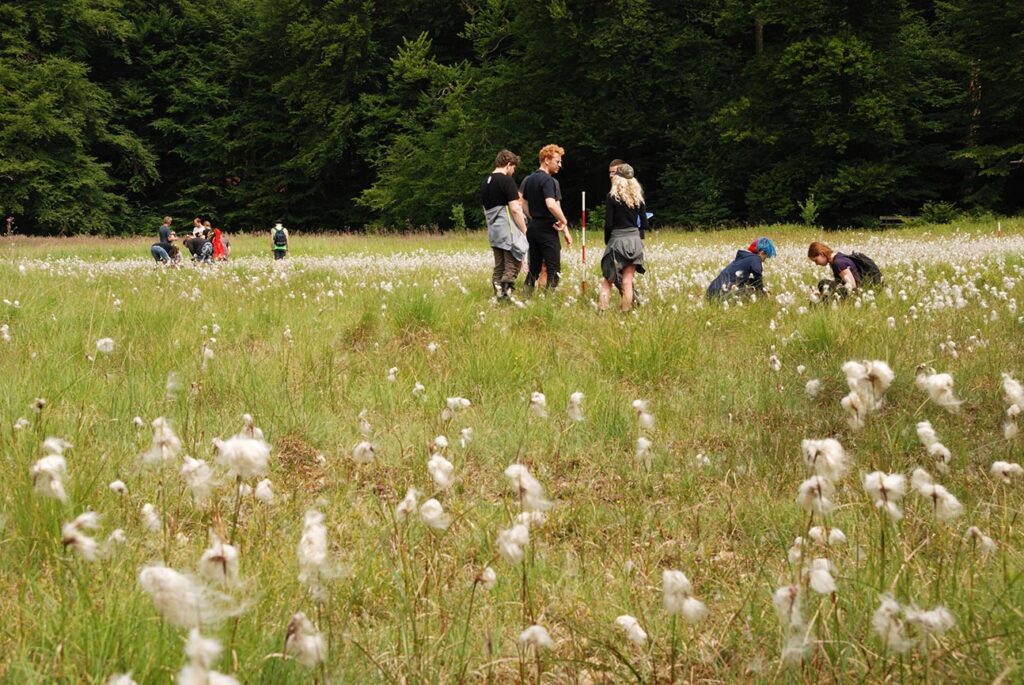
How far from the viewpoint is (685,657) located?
7.19ft

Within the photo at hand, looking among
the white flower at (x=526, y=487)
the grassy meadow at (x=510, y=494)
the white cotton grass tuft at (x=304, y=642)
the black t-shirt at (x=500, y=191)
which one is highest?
the black t-shirt at (x=500, y=191)

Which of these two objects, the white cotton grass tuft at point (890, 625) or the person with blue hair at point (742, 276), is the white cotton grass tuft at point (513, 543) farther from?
the person with blue hair at point (742, 276)

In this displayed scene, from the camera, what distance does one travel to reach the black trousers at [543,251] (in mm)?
10133

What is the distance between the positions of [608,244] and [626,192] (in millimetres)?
590

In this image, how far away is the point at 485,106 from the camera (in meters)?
41.2

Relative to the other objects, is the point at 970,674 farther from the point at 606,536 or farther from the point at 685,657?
the point at 606,536

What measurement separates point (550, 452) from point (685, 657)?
2.08 m

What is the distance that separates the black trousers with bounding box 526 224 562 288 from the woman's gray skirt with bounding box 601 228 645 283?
116 centimetres

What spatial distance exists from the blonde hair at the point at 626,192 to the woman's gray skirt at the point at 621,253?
0.29m

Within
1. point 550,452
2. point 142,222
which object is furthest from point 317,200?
point 550,452

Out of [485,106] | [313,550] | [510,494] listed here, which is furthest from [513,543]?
[485,106]

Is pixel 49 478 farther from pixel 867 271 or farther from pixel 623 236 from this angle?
pixel 867 271

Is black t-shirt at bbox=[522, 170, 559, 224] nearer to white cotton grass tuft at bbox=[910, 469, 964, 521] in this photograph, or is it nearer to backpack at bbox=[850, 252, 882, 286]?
backpack at bbox=[850, 252, 882, 286]

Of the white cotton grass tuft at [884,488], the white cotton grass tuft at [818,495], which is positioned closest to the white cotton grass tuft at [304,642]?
the white cotton grass tuft at [818,495]
